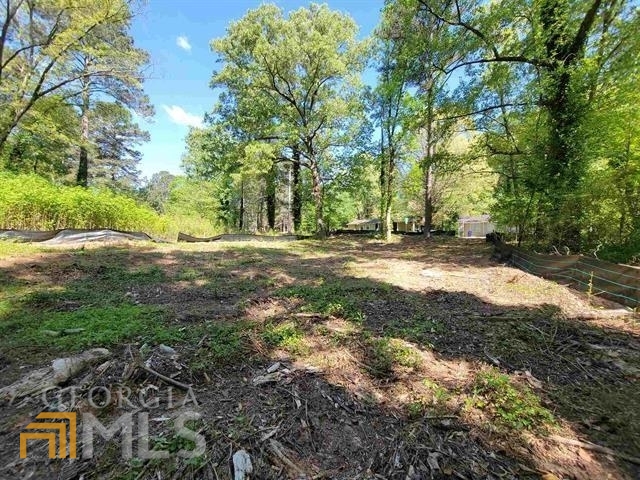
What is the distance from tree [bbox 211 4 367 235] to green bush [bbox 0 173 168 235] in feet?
20.9

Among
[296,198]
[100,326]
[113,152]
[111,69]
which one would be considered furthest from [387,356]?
[113,152]

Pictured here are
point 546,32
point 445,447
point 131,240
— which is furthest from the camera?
point 131,240

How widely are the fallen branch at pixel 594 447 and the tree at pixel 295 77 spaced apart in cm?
1389

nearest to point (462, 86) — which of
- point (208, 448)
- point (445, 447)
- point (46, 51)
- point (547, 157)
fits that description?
point (547, 157)

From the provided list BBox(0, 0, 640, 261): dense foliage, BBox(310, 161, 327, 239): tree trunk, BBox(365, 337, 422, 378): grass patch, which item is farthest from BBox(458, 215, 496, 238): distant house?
BBox(365, 337, 422, 378): grass patch

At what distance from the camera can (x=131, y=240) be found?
9.42 m

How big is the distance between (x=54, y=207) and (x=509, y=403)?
1090cm

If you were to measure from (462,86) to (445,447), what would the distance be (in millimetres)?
9690

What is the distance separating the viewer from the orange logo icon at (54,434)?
155cm

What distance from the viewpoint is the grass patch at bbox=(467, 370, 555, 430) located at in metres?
1.85

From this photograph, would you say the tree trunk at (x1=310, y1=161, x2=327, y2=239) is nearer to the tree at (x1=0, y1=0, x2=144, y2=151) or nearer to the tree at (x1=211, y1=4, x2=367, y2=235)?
the tree at (x1=211, y1=4, x2=367, y2=235)

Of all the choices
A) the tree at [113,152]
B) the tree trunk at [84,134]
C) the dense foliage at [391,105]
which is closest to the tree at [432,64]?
the dense foliage at [391,105]

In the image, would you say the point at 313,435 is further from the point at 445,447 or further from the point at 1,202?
the point at 1,202

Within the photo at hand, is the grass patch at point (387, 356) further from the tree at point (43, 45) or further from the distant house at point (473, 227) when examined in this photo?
the distant house at point (473, 227)
